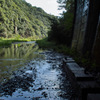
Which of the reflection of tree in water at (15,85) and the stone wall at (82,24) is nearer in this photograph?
the reflection of tree in water at (15,85)

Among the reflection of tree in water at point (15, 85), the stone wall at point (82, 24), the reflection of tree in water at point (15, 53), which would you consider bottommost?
the reflection of tree in water at point (15, 53)

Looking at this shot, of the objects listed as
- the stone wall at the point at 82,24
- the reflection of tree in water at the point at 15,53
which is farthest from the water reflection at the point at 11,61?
the stone wall at the point at 82,24

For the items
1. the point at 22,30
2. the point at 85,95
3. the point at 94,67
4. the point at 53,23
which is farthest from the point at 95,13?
the point at 22,30

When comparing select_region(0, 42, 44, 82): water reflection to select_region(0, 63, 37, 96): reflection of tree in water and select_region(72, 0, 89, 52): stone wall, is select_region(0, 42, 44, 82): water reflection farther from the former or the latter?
select_region(72, 0, 89, 52): stone wall

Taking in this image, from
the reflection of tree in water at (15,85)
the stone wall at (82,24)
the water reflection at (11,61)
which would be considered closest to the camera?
the reflection of tree in water at (15,85)

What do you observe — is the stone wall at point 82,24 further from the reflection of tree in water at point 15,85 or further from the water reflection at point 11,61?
the reflection of tree in water at point 15,85

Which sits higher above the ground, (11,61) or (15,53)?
(11,61)

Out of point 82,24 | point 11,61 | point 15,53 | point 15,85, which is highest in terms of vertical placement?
point 82,24

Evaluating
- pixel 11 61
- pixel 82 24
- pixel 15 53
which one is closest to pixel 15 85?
pixel 11 61

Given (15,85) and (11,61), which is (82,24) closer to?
(11,61)

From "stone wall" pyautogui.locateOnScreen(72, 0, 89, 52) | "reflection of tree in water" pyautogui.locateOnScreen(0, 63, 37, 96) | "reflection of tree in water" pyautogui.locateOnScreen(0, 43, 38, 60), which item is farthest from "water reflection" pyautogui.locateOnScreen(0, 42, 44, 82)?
"stone wall" pyautogui.locateOnScreen(72, 0, 89, 52)

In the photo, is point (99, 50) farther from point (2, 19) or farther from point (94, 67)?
point (2, 19)

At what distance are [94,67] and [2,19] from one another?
55.4 meters

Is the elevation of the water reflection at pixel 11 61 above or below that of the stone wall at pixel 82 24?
below
